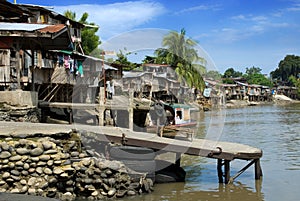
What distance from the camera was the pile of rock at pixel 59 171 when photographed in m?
9.87

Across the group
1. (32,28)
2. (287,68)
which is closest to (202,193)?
(32,28)

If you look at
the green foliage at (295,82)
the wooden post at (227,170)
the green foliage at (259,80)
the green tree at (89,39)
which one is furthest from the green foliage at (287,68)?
the wooden post at (227,170)

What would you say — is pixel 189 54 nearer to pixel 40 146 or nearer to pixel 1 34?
pixel 1 34

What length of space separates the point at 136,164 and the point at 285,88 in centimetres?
10637

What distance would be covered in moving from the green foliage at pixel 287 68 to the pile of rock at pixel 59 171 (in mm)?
120564

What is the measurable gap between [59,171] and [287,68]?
4956 inches

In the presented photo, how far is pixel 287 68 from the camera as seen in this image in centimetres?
12688

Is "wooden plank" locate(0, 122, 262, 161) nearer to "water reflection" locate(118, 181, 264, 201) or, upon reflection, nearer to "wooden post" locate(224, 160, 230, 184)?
"wooden post" locate(224, 160, 230, 184)

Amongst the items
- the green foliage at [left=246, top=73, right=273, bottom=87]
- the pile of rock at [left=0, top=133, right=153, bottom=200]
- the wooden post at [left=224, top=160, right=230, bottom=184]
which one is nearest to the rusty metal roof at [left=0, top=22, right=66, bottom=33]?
the pile of rock at [left=0, top=133, right=153, bottom=200]

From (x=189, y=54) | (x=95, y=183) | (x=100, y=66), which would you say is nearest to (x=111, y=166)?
(x=95, y=183)

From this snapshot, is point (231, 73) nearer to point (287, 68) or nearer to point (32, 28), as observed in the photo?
point (287, 68)

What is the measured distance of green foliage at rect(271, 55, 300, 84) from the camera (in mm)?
124438

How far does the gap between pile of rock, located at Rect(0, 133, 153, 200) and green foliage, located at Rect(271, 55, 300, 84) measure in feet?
396

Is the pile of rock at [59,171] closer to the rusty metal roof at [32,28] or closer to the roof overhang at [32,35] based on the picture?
the roof overhang at [32,35]
